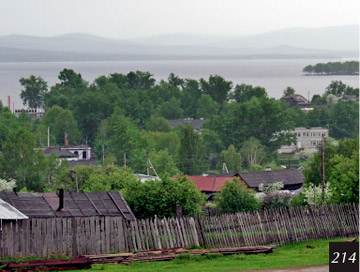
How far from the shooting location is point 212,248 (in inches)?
958

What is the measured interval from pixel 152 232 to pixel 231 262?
249cm

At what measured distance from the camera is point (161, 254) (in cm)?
2309

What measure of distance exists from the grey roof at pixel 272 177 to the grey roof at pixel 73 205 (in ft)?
90.4

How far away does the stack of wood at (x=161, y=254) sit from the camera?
74.2ft

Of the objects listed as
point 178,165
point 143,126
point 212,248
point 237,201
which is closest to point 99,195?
point 212,248

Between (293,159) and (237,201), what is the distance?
46.9m

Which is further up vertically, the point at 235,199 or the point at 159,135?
the point at 235,199

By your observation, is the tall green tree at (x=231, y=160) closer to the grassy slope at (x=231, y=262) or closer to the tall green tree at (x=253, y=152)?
the tall green tree at (x=253, y=152)

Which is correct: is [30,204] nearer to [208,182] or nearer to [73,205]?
[73,205]

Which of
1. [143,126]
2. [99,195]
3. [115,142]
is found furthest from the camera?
[143,126]

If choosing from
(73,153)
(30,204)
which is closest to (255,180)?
(73,153)

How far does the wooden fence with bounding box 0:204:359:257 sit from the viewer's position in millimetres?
23406

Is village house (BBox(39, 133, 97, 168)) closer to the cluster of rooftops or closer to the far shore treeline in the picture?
the far shore treeline

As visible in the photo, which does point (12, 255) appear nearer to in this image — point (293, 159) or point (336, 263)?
point (336, 263)
